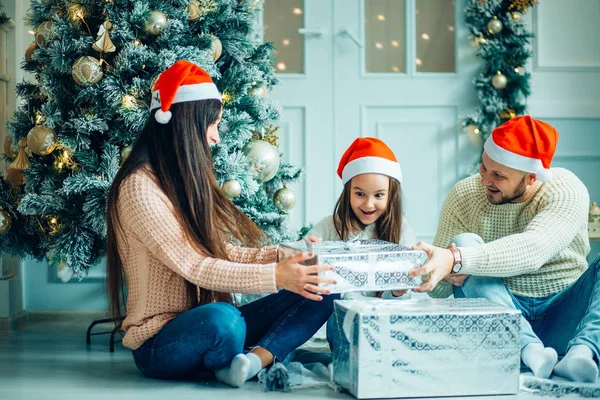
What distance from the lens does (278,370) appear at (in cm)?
199

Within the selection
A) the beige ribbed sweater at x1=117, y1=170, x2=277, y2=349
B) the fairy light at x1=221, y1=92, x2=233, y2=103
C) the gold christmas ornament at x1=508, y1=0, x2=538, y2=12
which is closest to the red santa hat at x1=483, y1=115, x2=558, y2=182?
the beige ribbed sweater at x1=117, y1=170, x2=277, y2=349

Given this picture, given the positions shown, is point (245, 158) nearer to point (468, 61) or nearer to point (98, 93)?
point (98, 93)

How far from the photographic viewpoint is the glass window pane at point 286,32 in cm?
381

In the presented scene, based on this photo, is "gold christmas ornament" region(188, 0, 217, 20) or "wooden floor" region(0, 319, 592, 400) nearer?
"wooden floor" region(0, 319, 592, 400)

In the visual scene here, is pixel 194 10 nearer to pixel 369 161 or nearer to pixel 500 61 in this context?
pixel 369 161

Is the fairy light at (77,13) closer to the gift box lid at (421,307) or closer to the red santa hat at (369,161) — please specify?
the red santa hat at (369,161)

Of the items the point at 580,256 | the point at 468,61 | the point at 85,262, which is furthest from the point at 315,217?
the point at 580,256

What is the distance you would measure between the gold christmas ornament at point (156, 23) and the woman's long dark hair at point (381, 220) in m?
0.79

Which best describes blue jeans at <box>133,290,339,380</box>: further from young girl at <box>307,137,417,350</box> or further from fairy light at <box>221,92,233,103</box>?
fairy light at <box>221,92,233,103</box>

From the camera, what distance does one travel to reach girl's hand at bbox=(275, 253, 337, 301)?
1898mm

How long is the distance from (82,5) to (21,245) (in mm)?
853

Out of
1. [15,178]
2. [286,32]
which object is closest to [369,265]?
[15,178]

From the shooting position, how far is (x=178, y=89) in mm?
2102

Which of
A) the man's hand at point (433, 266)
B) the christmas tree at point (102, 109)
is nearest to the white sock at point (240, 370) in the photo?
the man's hand at point (433, 266)
